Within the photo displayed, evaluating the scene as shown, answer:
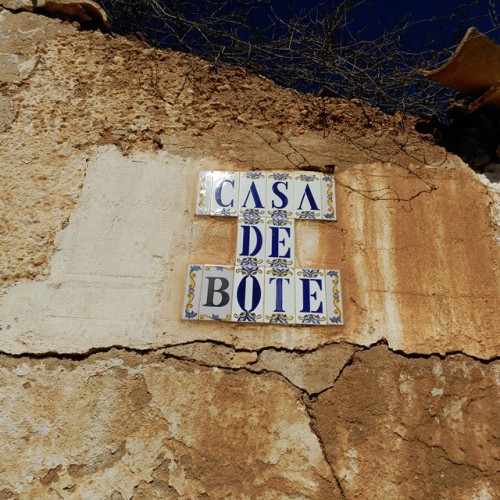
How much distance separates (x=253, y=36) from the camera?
2650mm

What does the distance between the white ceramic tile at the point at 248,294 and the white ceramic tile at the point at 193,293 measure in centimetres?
14

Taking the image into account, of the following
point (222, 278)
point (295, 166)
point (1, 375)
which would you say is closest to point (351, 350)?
point (222, 278)

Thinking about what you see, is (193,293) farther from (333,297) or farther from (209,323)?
(333,297)

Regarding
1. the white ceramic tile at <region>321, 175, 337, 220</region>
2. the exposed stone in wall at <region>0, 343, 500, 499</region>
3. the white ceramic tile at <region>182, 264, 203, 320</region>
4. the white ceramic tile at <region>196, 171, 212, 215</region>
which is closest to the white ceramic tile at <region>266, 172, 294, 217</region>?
the white ceramic tile at <region>321, 175, 337, 220</region>

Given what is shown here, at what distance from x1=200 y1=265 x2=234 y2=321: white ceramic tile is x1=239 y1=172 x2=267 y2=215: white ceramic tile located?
0.30 meters

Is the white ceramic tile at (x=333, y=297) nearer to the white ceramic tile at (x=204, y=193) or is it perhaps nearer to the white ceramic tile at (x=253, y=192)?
the white ceramic tile at (x=253, y=192)

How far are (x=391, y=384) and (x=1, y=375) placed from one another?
4.64 ft

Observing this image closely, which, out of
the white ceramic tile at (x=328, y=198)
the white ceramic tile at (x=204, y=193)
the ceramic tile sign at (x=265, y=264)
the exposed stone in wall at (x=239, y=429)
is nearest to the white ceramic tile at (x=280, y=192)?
the ceramic tile sign at (x=265, y=264)

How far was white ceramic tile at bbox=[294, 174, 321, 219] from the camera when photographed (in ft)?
6.81

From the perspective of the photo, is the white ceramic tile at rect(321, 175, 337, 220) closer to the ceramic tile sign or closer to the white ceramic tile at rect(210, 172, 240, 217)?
the ceramic tile sign

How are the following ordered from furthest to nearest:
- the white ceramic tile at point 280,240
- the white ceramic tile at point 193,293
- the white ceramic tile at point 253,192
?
the white ceramic tile at point 253,192 < the white ceramic tile at point 280,240 < the white ceramic tile at point 193,293

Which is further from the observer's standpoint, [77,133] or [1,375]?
[77,133]

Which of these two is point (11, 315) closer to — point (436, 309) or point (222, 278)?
point (222, 278)

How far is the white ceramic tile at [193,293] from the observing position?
6.01 ft
